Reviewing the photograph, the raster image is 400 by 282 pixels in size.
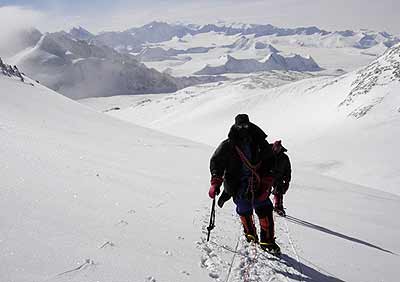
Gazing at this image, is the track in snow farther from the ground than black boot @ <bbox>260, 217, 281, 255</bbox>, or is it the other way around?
black boot @ <bbox>260, 217, 281, 255</bbox>

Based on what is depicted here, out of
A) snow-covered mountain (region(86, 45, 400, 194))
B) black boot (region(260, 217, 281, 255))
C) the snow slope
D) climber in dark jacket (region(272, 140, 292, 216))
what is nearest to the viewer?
the snow slope

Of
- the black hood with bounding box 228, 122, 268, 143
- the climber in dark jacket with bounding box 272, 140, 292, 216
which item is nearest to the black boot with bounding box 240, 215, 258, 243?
the black hood with bounding box 228, 122, 268, 143

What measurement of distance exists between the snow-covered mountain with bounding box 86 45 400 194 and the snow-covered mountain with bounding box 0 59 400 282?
21049 mm

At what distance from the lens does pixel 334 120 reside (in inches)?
1882

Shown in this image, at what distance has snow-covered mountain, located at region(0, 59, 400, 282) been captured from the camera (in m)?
4.37

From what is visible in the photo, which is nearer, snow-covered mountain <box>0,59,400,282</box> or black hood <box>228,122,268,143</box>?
snow-covered mountain <box>0,59,400,282</box>

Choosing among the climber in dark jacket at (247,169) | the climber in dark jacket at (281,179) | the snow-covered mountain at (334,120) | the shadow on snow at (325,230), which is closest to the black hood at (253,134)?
the climber in dark jacket at (247,169)

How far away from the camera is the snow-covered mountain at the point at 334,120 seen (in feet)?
105

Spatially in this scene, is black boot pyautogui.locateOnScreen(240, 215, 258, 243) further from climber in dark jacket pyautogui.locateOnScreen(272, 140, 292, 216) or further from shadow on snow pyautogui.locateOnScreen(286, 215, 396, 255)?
climber in dark jacket pyautogui.locateOnScreen(272, 140, 292, 216)

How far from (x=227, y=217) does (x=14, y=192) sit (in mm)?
4301

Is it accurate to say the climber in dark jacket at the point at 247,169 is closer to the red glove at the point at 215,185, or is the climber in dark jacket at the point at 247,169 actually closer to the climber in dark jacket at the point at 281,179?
the red glove at the point at 215,185

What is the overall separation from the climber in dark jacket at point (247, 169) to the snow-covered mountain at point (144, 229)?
0.73 meters

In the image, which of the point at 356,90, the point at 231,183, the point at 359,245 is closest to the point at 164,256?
the point at 231,183

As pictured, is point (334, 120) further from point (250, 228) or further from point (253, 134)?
point (253, 134)
